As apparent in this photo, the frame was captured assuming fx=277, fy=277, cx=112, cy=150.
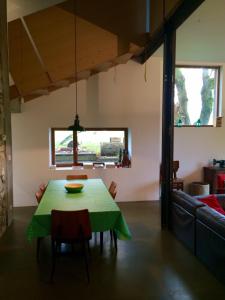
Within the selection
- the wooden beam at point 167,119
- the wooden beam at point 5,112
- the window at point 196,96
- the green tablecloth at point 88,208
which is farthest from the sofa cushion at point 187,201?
the window at point 196,96

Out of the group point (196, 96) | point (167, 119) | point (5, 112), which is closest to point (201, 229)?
point (167, 119)

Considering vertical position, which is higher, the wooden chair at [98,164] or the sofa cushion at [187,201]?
the wooden chair at [98,164]

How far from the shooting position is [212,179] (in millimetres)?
6844

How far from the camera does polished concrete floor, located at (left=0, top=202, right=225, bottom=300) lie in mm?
2961

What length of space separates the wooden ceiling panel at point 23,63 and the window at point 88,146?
1.69 meters

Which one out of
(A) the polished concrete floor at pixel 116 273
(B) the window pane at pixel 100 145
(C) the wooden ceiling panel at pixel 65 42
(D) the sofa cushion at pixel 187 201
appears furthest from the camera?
(B) the window pane at pixel 100 145

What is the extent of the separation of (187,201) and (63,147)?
3.64m

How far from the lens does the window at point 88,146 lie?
673cm

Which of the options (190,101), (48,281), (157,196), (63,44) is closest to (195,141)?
(190,101)

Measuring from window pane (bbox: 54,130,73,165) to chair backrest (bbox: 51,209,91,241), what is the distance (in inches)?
145

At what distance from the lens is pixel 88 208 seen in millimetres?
3479

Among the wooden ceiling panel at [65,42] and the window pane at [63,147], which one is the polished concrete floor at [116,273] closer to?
the window pane at [63,147]

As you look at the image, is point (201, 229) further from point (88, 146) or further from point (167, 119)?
point (88, 146)

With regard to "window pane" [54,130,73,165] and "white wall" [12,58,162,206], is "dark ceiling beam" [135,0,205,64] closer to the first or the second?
"white wall" [12,58,162,206]
